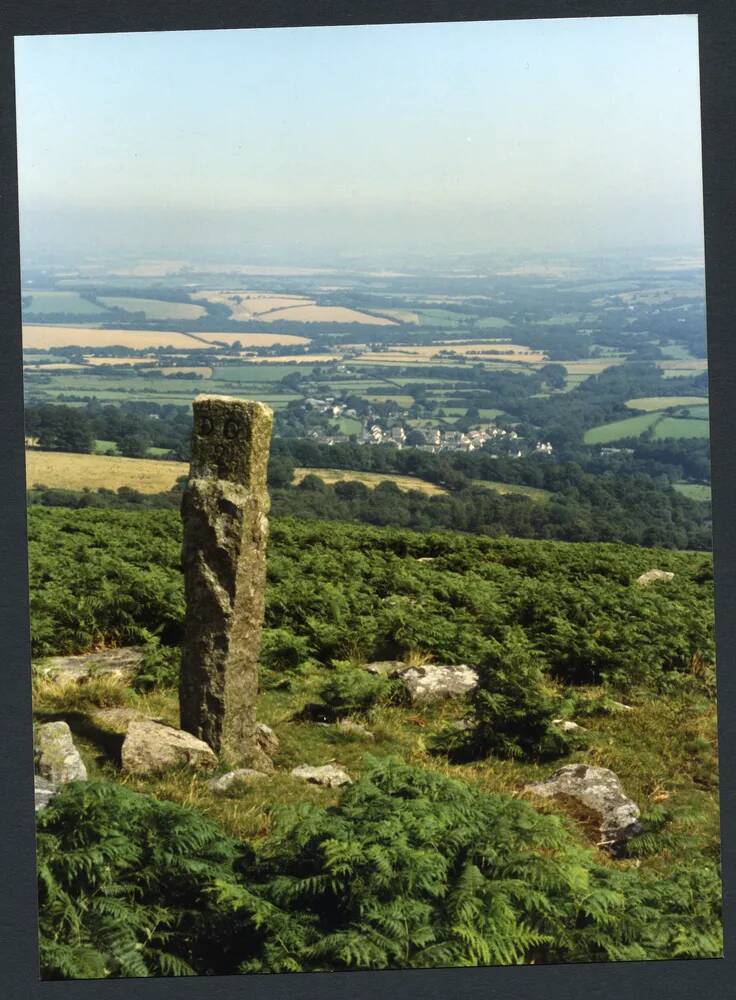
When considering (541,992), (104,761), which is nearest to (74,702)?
(104,761)

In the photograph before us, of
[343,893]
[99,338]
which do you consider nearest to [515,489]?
[99,338]

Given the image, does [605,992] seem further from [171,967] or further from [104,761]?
[104,761]

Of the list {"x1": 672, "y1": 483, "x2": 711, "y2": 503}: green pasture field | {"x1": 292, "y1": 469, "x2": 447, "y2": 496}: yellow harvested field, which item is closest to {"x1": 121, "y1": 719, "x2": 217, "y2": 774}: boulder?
{"x1": 672, "y1": 483, "x2": 711, "y2": 503}: green pasture field

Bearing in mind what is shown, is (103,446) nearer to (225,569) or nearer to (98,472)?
(98,472)

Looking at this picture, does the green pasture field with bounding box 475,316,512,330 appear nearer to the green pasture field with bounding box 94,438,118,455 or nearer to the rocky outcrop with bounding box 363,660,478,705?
the green pasture field with bounding box 94,438,118,455

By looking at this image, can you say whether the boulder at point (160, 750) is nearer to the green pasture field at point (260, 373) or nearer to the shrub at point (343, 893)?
the shrub at point (343, 893)

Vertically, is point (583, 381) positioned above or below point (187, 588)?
above
